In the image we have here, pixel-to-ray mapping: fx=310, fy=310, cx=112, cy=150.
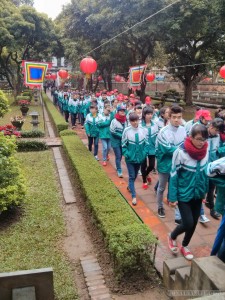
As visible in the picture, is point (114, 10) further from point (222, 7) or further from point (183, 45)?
point (183, 45)

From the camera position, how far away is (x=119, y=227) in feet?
12.5

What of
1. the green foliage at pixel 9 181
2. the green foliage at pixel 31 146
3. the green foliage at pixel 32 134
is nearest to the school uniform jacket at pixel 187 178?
the green foliage at pixel 9 181

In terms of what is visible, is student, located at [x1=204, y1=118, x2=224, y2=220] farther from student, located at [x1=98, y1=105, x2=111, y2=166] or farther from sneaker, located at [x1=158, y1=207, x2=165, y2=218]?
student, located at [x1=98, y1=105, x2=111, y2=166]

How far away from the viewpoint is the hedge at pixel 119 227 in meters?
3.43

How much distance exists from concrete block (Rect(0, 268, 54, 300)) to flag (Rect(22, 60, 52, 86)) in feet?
33.2

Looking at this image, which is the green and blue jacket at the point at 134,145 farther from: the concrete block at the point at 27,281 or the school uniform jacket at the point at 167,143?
the concrete block at the point at 27,281

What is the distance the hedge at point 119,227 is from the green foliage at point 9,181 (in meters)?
1.12

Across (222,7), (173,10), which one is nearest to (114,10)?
(173,10)

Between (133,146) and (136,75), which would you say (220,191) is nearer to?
(133,146)

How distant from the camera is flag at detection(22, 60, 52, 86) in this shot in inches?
472

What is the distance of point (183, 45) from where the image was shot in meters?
23.1

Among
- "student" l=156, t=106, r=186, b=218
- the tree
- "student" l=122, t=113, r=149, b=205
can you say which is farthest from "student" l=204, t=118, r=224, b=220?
the tree

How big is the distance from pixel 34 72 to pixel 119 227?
32.1 ft

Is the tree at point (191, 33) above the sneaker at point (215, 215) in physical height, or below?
above
